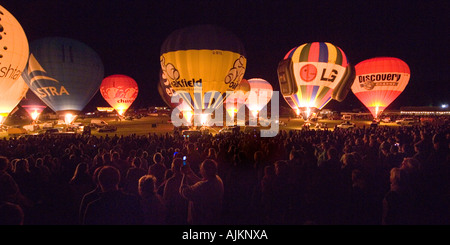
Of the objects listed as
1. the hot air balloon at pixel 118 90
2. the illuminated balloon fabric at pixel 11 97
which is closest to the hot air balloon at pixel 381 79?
the hot air balloon at pixel 118 90

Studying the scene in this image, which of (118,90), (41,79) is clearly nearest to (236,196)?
(41,79)

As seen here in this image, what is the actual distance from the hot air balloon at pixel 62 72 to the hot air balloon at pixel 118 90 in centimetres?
1533

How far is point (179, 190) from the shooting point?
11.1ft

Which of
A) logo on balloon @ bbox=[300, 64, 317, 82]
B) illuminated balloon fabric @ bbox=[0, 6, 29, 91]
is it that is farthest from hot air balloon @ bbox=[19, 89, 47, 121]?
logo on balloon @ bbox=[300, 64, 317, 82]

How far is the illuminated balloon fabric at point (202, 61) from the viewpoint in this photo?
14.8 m

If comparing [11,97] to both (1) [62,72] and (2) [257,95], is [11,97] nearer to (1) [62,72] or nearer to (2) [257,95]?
(1) [62,72]

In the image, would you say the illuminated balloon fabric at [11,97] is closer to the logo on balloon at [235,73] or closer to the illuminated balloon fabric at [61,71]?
the illuminated balloon fabric at [61,71]

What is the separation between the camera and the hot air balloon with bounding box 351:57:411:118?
2414 centimetres

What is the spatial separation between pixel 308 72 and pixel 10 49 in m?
17.0

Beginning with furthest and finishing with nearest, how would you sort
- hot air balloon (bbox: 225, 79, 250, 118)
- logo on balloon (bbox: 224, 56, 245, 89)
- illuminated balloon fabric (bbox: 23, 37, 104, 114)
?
hot air balloon (bbox: 225, 79, 250, 118), logo on balloon (bbox: 224, 56, 245, 89), illuminated balloon fabric (bbox: 23, 37, 104, 114)

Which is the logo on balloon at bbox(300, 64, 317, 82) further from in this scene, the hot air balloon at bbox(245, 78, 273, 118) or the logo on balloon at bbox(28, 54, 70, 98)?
the hot air balloon at bbox(245, 78, 273, 118)

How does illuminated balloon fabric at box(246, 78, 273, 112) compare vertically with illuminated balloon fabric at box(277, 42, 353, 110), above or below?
above

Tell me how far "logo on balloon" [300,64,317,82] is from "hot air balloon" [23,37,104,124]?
49.5ft
